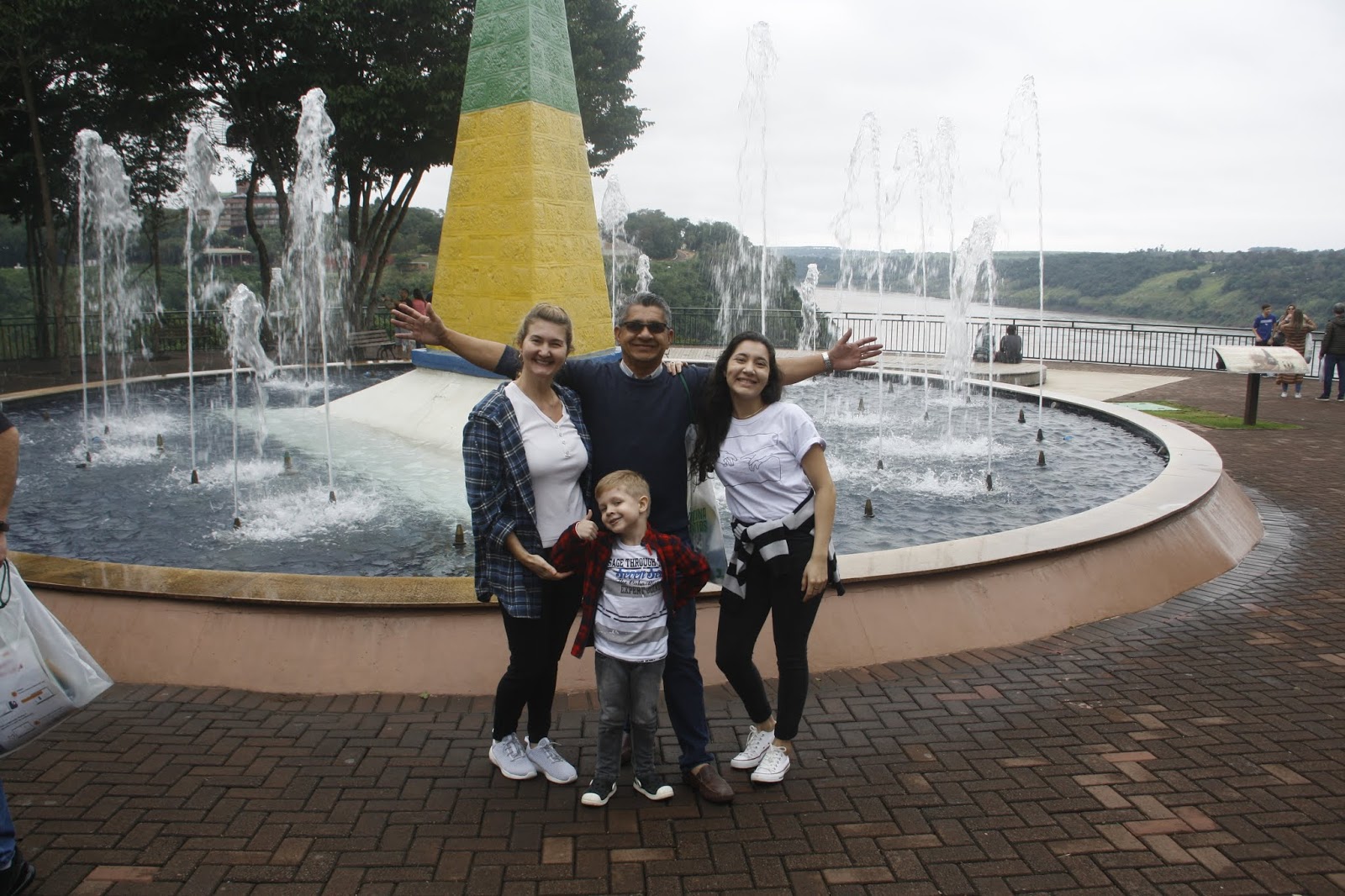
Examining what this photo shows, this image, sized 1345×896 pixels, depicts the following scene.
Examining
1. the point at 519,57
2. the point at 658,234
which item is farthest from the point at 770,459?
the point at 658,234

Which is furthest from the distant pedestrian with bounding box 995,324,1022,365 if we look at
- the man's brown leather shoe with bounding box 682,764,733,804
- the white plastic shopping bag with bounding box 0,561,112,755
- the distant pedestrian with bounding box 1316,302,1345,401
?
the white plastic shopping bag with bounding box 0,561,112,755

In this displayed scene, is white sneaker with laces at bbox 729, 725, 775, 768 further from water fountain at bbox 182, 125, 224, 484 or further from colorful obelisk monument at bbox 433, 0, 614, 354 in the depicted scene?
water fountain at bbox 182, 125, 224, 484

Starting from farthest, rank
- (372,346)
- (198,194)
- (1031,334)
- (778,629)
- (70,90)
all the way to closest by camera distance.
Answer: (1031,334), (372,346), (198,194), (70,90), (778,629)

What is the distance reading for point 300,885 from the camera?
8.95 feet

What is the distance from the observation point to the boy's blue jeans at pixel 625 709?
3094 mm

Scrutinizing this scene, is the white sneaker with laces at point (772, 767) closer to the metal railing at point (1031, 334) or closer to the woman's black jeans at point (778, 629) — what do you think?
the woman's black jeans at point (778, 629)

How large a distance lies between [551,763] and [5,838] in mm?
1588

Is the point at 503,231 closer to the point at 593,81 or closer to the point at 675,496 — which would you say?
the point at 675,496

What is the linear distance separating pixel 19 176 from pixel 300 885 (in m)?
20.6

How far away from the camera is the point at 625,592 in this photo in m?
3.04

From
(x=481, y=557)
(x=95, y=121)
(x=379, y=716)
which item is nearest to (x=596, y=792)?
(x=481, y=557)

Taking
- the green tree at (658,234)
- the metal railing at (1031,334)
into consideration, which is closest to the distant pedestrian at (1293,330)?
the metal railing at (1031,334)

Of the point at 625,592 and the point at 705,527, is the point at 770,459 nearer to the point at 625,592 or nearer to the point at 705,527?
the point at 705,527

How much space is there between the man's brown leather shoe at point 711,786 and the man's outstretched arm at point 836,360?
137 cm
